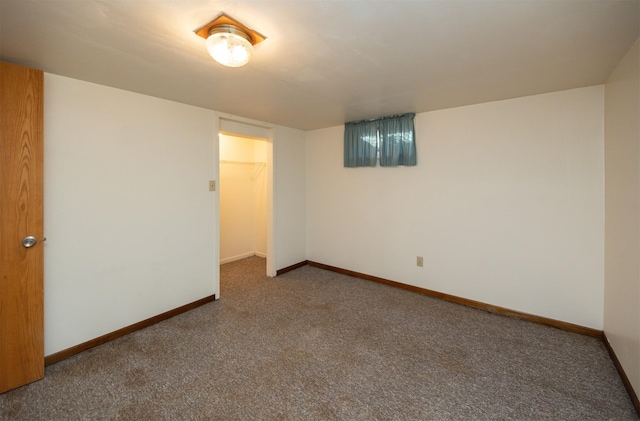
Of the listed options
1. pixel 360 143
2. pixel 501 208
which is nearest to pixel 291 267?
pixel 360 143

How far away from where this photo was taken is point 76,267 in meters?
2.16

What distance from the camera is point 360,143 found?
12.1ft

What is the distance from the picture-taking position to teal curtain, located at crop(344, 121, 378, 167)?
11.8ft

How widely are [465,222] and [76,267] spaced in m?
3.62

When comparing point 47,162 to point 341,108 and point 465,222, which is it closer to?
point 341,108

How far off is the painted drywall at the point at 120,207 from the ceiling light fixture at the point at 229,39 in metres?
1.40

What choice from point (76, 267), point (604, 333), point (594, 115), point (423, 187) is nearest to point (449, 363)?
point (604, 333)

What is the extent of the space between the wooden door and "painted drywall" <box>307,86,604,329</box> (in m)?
3.14

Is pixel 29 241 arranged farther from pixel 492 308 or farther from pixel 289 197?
pixel 492 308

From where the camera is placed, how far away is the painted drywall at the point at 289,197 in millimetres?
3926

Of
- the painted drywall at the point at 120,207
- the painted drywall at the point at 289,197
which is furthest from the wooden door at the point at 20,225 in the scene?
the painted drywall at the point at 289,197

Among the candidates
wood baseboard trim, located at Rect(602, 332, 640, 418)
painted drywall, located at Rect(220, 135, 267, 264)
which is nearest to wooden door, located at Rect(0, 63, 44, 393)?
painted drywall, located at Rect(220, 135, 267, 264)

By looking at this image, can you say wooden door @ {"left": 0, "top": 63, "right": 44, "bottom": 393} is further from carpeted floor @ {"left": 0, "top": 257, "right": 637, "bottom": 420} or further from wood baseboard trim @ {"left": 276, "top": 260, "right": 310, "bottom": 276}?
wood baseboard trim @ {"left": 276, "top": 260, "right": 310, "bottom": 276}

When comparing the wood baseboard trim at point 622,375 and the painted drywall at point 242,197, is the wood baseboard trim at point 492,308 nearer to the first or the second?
the wood baseboard trim at point 622,375
